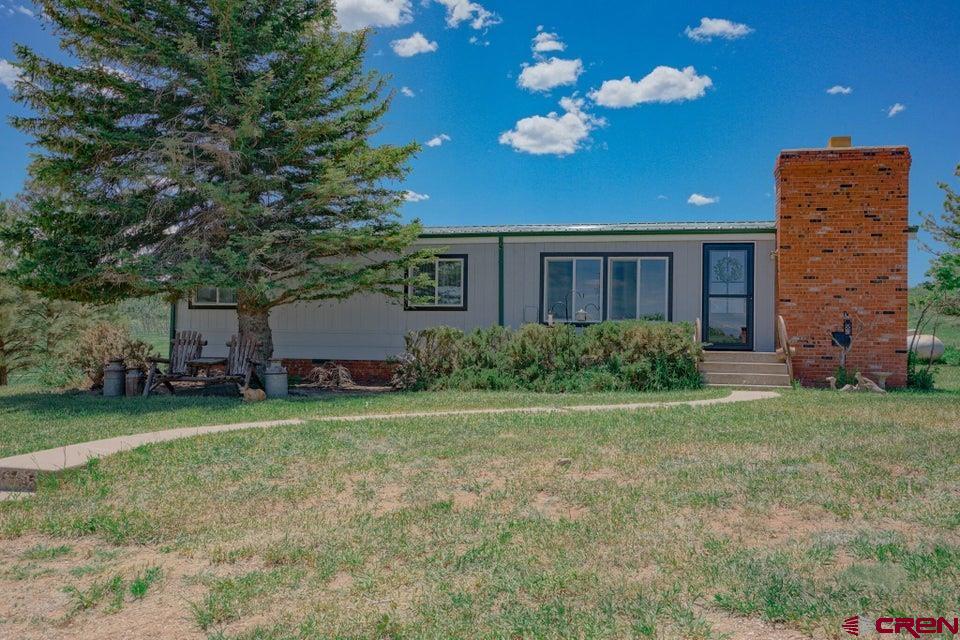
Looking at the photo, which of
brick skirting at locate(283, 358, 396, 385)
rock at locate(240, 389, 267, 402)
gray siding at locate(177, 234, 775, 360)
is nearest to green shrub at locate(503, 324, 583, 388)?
gray siding at locate(177, 234, 775, 360)

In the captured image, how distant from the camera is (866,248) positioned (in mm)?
11891

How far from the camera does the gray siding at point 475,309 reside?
13152 mm

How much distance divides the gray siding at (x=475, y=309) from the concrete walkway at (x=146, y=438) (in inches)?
124

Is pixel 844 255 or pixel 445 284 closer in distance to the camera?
pixel 844 255

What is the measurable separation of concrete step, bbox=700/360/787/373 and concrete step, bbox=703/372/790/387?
0.11 metres

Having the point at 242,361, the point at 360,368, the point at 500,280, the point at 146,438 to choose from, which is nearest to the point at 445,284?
the point at 500,280

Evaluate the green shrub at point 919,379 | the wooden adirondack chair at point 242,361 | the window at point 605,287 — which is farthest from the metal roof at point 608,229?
the wooden adirondack chair at point 242,361

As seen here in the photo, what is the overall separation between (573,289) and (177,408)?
780 cm

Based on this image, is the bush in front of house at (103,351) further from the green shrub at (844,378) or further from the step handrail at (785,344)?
the green shrub at (844,378)

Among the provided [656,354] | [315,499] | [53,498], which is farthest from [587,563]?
[656,354]

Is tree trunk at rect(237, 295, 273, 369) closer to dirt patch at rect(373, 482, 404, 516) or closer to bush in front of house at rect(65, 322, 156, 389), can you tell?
bush in front of house at rect(65, 322, 156, 389)

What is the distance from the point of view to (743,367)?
12.1 meters

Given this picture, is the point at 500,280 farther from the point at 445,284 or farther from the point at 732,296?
the point at 732,296

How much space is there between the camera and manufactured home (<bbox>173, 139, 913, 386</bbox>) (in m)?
11.9
